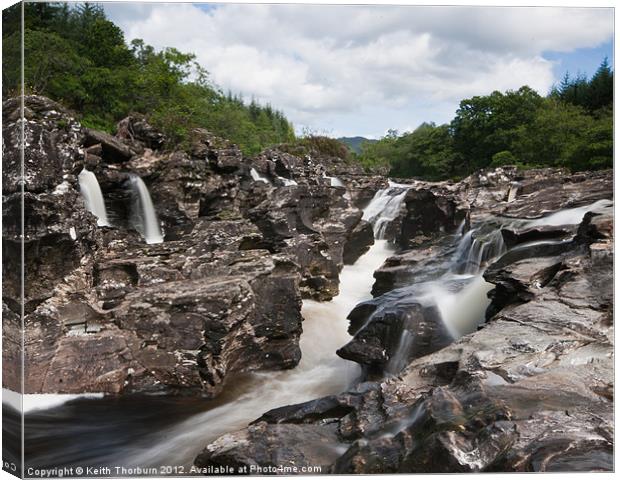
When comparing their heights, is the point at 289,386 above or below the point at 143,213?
below

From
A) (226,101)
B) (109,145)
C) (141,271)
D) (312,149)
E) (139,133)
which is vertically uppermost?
(226,101)

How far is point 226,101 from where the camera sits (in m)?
8.32

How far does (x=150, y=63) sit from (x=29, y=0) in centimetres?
283

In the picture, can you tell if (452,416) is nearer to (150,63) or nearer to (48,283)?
(48,283)

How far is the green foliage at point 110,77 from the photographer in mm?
4951

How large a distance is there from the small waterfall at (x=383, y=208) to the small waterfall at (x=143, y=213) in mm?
5801

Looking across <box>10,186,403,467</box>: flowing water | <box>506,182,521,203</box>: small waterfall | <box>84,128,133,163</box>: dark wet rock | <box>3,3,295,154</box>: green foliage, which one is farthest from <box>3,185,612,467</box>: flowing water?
<box>3,3,295,154</box>: green foliage

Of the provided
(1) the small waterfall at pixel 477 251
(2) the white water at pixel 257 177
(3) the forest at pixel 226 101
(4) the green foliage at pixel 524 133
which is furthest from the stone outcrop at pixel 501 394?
(2) the white water at pixel 257 177

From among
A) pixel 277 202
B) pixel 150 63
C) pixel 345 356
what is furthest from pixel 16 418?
pixel 277 202

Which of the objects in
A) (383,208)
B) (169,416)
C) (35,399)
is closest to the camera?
(35,399)

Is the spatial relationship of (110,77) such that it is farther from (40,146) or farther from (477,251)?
(477,251)

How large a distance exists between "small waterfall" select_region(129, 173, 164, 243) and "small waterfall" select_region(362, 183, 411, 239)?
5.80 m

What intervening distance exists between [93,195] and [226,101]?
276 cm

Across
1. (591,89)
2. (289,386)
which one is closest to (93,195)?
(289,386)
